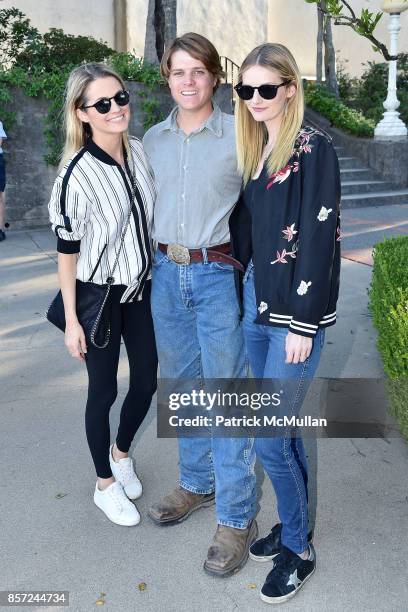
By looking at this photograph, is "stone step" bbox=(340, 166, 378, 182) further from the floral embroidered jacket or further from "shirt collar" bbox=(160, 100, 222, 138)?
the floral embroidered jacket

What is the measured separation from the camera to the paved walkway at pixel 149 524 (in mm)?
2600

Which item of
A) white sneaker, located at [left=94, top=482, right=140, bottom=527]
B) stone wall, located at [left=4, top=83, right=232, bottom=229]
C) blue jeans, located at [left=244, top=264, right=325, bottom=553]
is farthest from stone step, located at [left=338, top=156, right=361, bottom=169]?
blue jeans, located at [left=244, top=264, right=325, bottom=553]

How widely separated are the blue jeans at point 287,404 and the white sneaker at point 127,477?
883 mm

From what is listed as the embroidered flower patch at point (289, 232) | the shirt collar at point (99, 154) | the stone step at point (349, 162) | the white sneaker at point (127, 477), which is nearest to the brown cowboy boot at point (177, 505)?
the white sneaker at point (127, 477)

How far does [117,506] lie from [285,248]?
4.91ft

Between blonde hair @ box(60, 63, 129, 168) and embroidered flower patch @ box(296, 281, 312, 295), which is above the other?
blonde hair @ box(60, 63, 129, 168)

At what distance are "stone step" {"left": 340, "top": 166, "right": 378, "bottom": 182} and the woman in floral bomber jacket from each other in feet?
33.6

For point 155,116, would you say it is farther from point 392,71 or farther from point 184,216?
point 184,216

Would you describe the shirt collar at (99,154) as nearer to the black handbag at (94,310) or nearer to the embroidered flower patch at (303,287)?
the black handbag at (94,310)

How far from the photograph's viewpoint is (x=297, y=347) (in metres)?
2.31

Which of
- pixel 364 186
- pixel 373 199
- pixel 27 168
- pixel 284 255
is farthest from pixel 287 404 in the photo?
pixel 364 186

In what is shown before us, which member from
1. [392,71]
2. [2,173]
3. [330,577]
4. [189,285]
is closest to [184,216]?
[189,285]

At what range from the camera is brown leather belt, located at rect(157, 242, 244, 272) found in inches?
103

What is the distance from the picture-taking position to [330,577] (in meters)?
2.67
